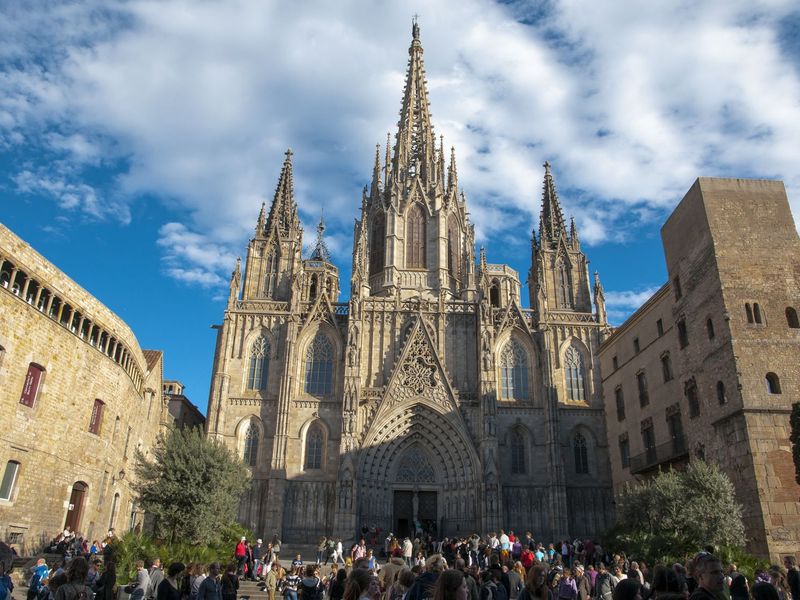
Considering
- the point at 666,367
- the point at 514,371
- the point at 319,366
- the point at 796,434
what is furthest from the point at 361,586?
the point at 514,371

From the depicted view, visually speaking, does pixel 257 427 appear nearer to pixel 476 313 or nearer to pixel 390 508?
pixel 390 508

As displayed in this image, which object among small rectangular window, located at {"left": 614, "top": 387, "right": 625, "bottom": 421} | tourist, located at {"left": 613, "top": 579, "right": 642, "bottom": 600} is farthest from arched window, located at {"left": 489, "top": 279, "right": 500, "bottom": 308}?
tourist, located at {"left": 613, "top": 579, "right": 642, "bottom": 600}

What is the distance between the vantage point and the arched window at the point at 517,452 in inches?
1376

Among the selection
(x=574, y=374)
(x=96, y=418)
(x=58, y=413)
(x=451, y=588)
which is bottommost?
(x=451, y=588)

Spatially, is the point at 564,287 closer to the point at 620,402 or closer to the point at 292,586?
the point at 620,402

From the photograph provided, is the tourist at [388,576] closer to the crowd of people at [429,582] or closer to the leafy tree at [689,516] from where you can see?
the crowd of people at [429,582]

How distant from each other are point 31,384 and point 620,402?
27.0 m

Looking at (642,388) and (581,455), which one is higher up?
(642,388)

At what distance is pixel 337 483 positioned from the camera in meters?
32.4

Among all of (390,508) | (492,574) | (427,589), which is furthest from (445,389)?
(427,589)

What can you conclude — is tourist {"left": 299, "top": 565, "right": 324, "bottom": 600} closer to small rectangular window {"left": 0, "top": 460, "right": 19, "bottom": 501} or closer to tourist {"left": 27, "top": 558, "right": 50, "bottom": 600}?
tourist {"left": 27, "top": 558, "right": 50, "bottom": 600}

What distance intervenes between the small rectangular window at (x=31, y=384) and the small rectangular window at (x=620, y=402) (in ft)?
87.2

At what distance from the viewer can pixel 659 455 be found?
87.8 feet

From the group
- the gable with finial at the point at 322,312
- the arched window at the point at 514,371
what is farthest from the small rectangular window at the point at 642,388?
the gable with finial at the point at 322,312
